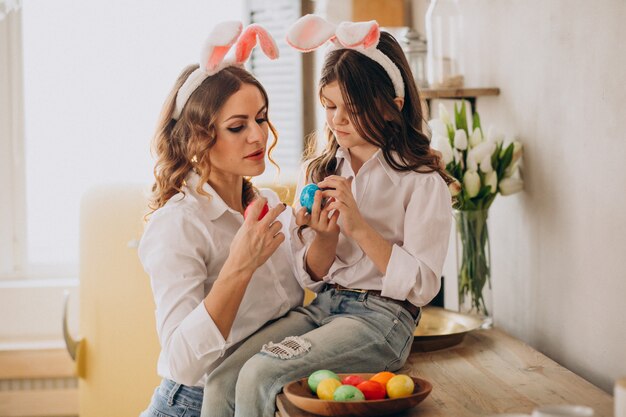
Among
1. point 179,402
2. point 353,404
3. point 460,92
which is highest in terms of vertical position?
point 460,92

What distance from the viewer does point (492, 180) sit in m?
1.91

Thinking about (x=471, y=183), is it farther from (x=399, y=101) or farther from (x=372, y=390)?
(x=372, y=390)

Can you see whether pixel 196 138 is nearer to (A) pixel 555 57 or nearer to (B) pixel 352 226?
(B) pixel 352 226

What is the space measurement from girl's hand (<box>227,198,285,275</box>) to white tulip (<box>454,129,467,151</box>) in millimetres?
653

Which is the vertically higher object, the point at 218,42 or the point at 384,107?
the point at 218,42

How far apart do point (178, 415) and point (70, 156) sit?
2026 mm

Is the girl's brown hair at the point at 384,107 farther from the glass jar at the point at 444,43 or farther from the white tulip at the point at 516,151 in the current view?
the glass jar at the point at 444,43

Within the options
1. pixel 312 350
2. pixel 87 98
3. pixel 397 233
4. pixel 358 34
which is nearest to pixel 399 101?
pixel 358 34

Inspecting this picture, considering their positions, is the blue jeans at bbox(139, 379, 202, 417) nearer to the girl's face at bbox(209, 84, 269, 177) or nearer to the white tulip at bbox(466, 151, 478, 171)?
the girl's face at bbox(209, 84, 269, 177)

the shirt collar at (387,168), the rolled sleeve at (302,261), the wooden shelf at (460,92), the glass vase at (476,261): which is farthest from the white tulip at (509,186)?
the rolled sleeve at (302,261)

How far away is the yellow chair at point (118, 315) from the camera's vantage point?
7.70 ft

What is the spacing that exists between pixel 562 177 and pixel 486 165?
0.73ft

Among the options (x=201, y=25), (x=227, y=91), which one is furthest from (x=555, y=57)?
(x=201, y=25)

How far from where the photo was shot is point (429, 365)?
5.62ft
